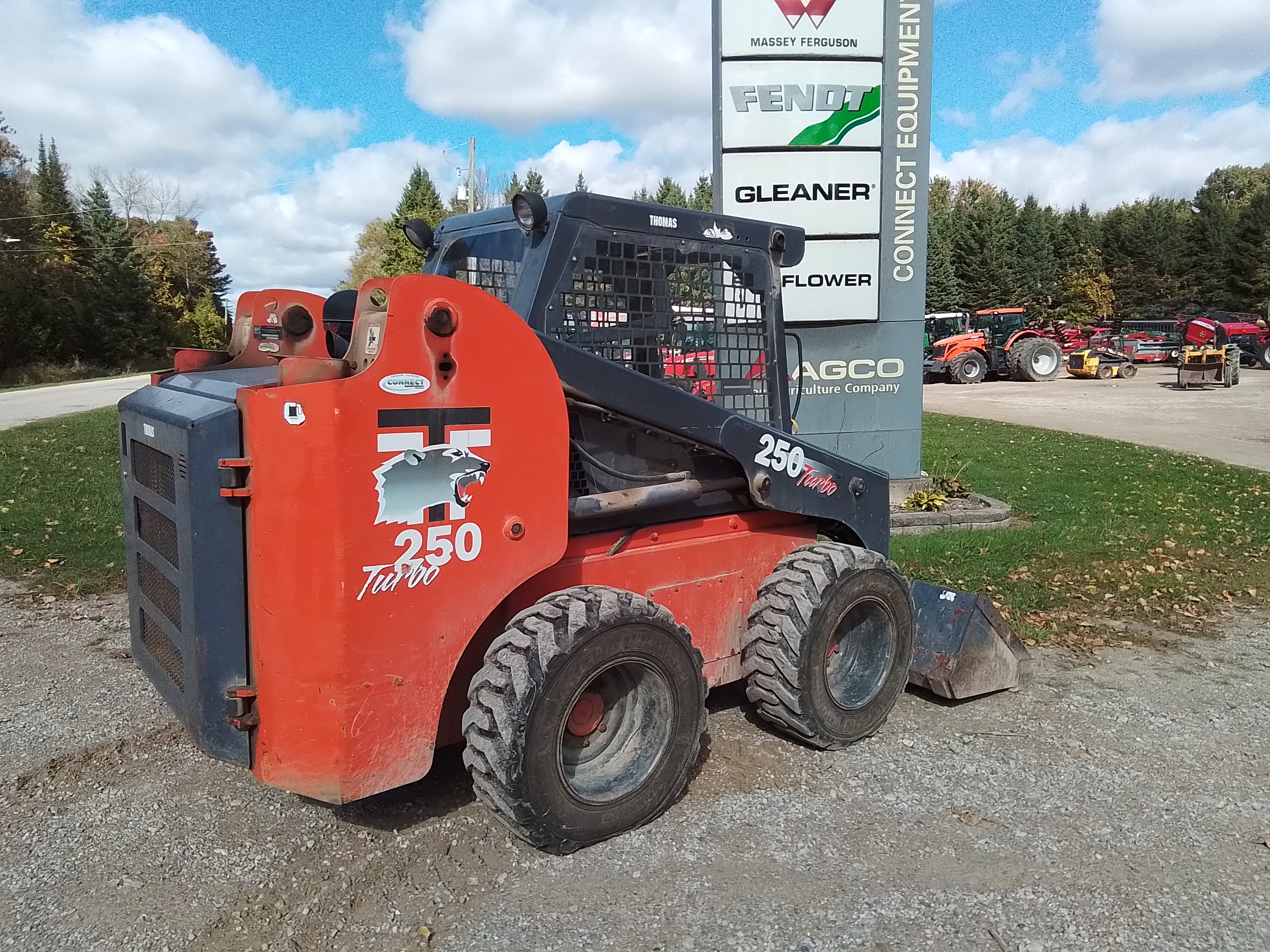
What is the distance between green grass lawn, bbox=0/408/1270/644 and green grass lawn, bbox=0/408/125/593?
20 mm

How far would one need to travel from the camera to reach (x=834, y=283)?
30.8 feet

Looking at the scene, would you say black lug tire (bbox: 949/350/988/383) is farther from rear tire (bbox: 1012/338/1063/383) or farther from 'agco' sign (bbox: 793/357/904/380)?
'agco' sign (bbox: 793/357/904/380)

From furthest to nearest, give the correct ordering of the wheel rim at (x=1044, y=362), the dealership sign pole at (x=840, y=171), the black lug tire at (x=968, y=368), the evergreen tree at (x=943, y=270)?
the evergreen tree at (x=943, y=270), the wheel rim at (x=1044, y=362), the black lug tire at (x=968, y=368), the dealership sign pole at (x=840, y=171)

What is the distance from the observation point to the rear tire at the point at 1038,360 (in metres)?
30.9

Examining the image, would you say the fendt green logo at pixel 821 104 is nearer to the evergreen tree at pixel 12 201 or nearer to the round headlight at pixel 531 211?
the round headlight at pixel 531 211

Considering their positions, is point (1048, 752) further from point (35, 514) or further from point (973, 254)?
point (973, 254)

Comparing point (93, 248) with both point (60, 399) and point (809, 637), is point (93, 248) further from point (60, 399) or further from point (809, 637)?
point (809, 637)

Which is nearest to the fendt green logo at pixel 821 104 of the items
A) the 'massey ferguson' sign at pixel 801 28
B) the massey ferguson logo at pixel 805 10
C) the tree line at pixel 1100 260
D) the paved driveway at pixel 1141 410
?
the 'massey ferguson' sign at pixel 801 28

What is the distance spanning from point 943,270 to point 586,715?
56746mm

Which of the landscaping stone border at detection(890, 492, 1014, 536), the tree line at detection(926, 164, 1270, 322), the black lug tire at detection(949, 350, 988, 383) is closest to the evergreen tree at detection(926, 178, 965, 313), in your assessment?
the tree line at detection(926, 164, 1270, 322)

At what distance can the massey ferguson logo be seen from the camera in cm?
901

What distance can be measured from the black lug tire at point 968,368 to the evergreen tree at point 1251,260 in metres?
32.7

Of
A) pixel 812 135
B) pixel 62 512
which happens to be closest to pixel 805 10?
pixel 812 135

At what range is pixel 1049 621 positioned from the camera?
6.39 m
